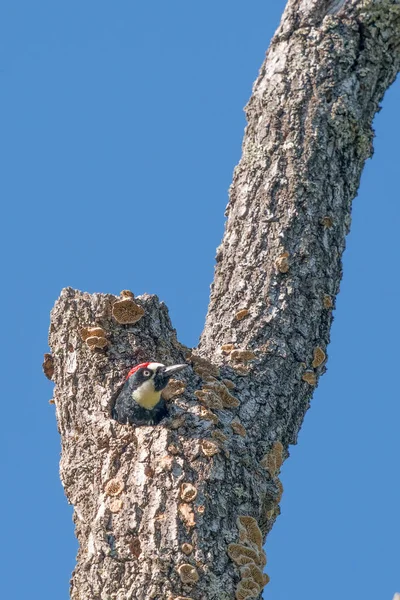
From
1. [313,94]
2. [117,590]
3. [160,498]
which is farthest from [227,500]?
[313,94]

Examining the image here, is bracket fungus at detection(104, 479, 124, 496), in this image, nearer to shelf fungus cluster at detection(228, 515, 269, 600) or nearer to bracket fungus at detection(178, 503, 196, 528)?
bracket fungus at detection(178, 503, 196, 528)

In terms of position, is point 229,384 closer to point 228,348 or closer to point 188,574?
point 228,348

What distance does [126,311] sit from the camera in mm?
5188

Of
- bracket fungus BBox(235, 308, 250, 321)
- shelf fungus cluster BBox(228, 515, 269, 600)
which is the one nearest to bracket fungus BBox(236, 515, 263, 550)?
shelf fungus cluster BBox(228, 515, 269, 600)

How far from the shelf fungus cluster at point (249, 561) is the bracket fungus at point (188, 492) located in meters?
0.23

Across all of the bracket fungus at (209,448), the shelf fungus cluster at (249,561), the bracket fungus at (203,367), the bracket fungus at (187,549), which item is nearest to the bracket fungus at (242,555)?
the shelf fungus cluster at (249,561)

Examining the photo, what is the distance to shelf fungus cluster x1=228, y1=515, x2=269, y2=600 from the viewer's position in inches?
167

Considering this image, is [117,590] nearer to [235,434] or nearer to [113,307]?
[235,434]

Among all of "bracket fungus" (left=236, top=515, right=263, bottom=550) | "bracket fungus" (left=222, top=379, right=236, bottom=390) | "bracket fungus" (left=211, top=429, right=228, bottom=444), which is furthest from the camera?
"bracket fungus" (left=222, top=379, right=236, bottom=390)

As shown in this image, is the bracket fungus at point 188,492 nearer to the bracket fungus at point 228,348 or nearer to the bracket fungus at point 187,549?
the bracket fungus at point 187,549

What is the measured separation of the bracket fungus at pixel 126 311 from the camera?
5.17m

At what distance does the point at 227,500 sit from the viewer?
4.48m

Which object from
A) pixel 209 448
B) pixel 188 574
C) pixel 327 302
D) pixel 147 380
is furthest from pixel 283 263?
pixel 188 574

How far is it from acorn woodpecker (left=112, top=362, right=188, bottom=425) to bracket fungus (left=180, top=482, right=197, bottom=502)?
1.51ft
